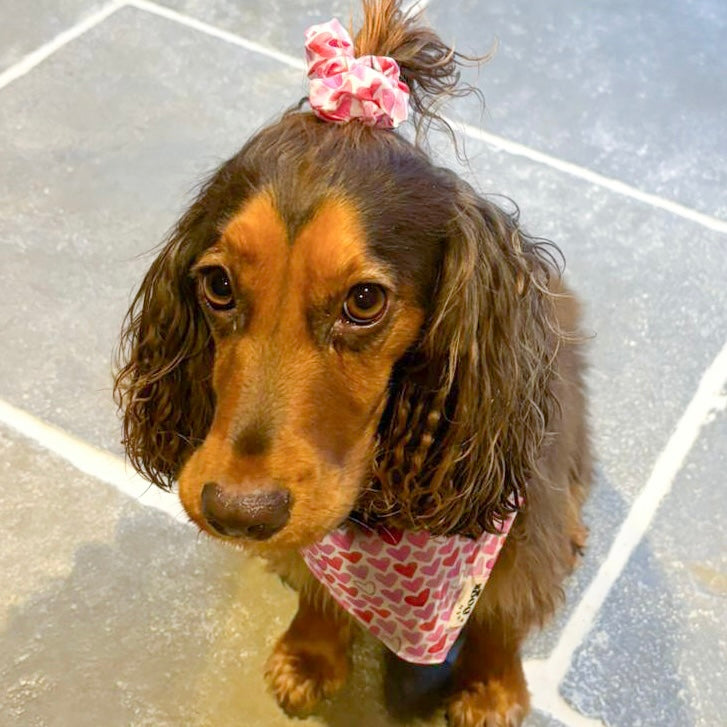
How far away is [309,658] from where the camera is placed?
1.60m

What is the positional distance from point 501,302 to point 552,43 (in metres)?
1.73

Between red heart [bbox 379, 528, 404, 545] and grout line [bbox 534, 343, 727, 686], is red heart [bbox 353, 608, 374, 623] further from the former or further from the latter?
grout line [bbox 534, 343, 727, 686]

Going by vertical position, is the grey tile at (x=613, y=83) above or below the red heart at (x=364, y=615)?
above

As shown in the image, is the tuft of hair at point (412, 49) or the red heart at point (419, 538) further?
the red heart at point (419, 538)

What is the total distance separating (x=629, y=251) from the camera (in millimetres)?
2211

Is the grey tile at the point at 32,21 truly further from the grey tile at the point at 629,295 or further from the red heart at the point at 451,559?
the red heart at the point at 451,559

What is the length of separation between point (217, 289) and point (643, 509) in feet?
3.24

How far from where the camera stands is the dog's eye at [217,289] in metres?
1.14

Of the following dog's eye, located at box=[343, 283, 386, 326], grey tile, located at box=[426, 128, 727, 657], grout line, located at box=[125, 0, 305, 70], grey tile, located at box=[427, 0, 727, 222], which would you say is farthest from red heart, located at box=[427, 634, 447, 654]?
grout line, located at box=[125, 0, 305, 70]

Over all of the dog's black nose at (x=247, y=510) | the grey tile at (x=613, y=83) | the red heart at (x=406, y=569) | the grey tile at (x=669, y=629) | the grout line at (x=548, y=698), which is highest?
the dog's black nose at (x=247, y=510)

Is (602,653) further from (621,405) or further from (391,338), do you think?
(391,338)

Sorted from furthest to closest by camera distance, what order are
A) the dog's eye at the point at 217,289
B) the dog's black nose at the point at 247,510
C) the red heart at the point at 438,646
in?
the red heart at the point at 438,646 < the dog's eye at the point at 217,289 < the dog's black nose at the point at 247,510

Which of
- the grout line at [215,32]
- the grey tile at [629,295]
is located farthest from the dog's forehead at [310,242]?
the grout line at [215,32]

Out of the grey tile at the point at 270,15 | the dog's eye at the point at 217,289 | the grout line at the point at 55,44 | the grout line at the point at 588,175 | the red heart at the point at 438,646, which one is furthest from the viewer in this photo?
the grey tile at the point at 270,15
